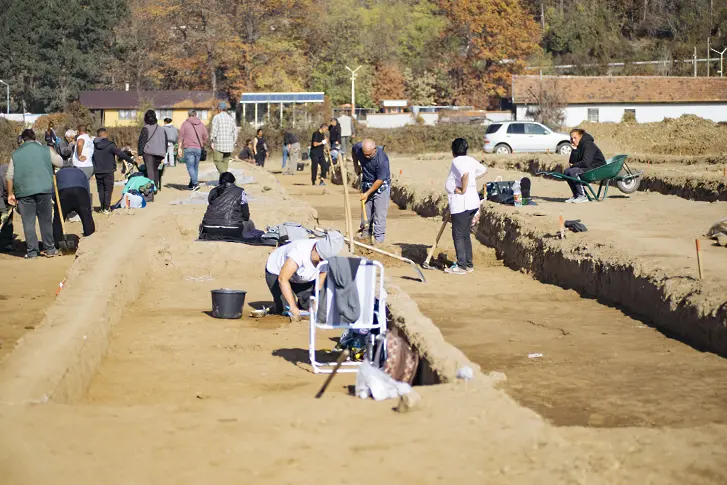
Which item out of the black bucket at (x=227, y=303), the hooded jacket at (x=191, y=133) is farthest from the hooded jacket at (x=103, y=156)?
the black bucket at (x=227, y=303)

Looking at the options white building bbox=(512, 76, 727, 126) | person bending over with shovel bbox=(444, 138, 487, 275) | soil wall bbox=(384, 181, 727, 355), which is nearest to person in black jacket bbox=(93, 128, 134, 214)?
soil wall bbox=(384, 181, 727, 355)

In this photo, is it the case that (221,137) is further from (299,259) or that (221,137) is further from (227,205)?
(299,259)

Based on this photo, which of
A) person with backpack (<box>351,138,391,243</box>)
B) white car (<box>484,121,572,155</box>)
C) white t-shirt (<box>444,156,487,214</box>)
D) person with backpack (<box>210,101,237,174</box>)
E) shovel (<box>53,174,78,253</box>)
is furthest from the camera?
white car (<box>484,121,572,155</box>)

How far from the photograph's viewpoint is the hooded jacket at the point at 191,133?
19.1m

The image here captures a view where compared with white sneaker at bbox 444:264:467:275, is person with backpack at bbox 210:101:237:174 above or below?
above

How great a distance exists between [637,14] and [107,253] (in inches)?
3599

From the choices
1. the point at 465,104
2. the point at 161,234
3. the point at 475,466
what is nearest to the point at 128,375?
the point at 475,466

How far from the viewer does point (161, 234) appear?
13562 millimetres

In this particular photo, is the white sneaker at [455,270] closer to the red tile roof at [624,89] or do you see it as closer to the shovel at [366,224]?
the shovel at [366,224]

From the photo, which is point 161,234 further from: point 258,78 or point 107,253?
point 258,78

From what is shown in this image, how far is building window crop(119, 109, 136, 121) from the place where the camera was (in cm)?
6318

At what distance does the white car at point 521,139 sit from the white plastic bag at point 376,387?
33.1m

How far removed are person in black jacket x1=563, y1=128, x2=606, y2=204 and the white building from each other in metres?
41.9

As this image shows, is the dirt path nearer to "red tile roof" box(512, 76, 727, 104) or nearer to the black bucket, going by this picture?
the black bucket
